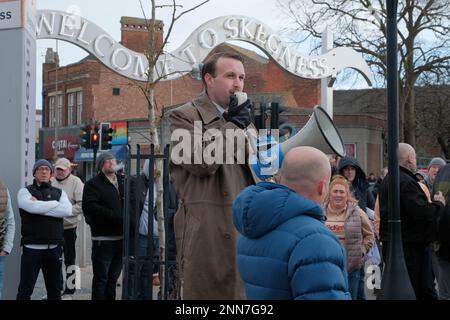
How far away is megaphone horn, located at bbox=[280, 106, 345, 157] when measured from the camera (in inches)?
135

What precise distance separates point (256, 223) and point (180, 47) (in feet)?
21.3

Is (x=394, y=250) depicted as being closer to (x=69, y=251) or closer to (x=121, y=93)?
(x=69, y=251)

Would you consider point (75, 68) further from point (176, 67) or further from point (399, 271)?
point (399, 271)

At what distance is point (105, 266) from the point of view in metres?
7.40

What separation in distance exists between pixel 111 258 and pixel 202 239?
4.34m

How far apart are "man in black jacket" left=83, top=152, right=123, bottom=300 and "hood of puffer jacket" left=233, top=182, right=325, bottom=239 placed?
16.0 ft

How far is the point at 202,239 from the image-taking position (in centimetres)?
333

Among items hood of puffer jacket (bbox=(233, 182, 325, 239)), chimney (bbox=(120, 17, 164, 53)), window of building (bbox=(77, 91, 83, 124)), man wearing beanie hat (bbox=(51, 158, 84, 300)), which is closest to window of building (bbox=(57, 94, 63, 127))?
window of building (bbox=(77, 91, 83, 124))

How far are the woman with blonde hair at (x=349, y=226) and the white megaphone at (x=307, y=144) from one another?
280cm

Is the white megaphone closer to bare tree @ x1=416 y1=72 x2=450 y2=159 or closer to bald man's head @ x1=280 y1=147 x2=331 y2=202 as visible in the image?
bald man's head @ x1=280 y1=147 x2=331 y2=202

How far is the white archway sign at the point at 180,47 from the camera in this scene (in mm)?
8047

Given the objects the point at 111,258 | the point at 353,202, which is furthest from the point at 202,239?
the point at 111,258

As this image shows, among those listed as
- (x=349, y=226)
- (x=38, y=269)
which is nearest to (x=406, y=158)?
(x=349, y=226)
